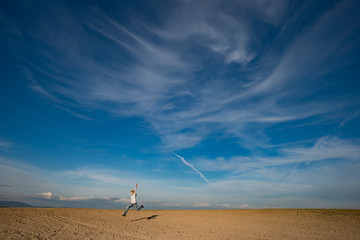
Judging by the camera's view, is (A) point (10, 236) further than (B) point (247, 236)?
No

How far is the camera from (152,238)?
36.1 feet

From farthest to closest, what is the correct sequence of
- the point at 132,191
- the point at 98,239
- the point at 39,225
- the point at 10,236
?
the point at 132,191 → the point at 39,225 → the point at 98,239 → the point at 10,236

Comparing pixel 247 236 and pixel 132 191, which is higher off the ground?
pixel 132 191

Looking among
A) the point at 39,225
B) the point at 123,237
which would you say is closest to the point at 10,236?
the point at 39,225

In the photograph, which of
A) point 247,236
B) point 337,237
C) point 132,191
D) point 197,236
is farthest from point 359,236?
point 132,191

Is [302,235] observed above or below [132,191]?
below

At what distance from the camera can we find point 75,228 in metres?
11.8

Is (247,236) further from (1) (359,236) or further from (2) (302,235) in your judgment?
(1) (359,236)

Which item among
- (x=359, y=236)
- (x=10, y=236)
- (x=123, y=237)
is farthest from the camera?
(x=359, y=236)

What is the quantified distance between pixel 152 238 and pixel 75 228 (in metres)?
4.47

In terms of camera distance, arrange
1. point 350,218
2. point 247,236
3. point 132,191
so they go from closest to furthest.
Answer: point 247,236 < point 132,191 < point 350,218

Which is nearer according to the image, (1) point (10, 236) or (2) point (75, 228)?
(1) point (10, 236)

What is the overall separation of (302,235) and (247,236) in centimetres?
383

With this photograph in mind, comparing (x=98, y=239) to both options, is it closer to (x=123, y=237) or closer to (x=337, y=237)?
(x=123, y=237)
